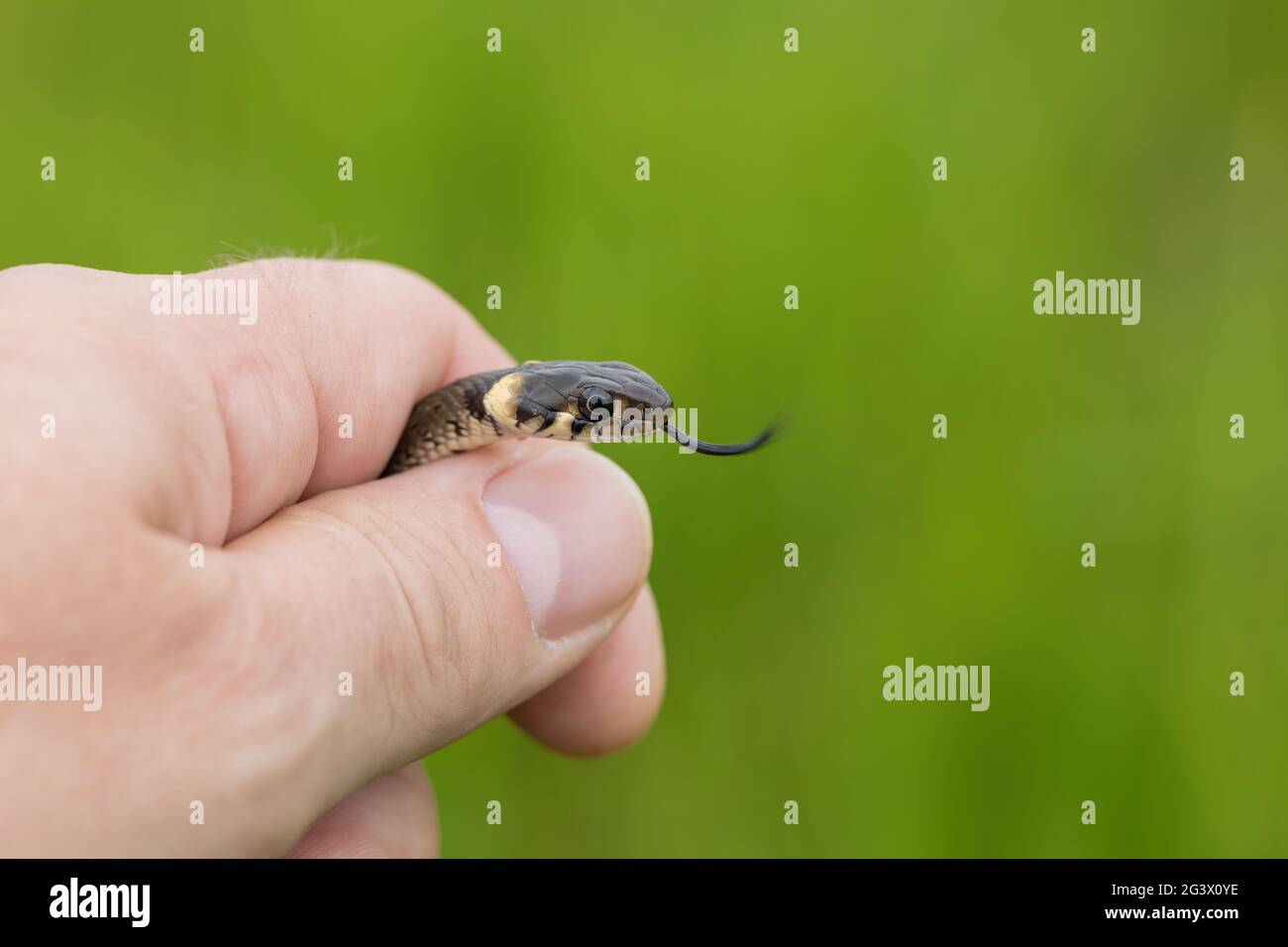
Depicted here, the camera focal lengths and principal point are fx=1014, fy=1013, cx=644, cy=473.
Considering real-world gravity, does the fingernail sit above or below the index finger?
below

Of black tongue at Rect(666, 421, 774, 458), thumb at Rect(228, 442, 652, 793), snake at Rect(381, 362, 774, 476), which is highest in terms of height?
snake at Rect(381, 362, 774, 476)

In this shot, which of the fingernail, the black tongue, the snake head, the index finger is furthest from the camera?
the black tongue

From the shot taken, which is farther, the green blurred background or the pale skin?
the green blurred background

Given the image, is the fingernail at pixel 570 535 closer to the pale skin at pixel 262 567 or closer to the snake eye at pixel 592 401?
the pale skin at pixel 262 567

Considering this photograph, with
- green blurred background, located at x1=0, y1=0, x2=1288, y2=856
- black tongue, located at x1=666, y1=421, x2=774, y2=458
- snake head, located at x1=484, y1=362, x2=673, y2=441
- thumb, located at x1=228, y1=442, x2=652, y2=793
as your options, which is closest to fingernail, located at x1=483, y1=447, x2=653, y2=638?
thumb, located at x1=228, y1=442, x2=652, y2=793

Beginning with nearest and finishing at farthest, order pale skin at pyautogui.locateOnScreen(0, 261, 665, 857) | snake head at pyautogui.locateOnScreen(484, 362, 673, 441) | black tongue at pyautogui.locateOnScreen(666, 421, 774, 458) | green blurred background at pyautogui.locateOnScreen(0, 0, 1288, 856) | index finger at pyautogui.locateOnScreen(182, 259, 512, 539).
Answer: pale skin at pyautogui.locateOnScreen(0, 261, 665, 857)
index finger at pyautogui.locateOnScreen(182, 259, 512, 539)
snake head at pyautogui.locateOnScreen(484, 362, 673, 441)
black tongue at pyautogui.locateOnScreen(666, 421, 774, 458)
green blurred background at pyautogui.locateOnScreen(0, 0, 1288, 856)

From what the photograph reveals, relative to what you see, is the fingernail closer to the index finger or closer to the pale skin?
the pale skin
